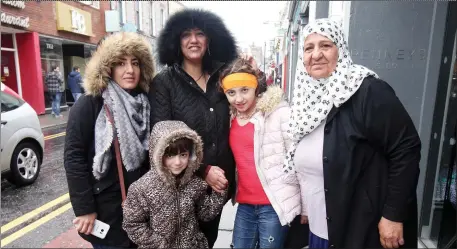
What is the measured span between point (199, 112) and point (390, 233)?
1.29 metres

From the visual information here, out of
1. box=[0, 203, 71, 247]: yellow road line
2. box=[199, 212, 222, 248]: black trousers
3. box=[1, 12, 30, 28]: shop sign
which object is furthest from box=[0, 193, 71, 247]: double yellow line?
box=[1, 12, 30, 28]: shop sign

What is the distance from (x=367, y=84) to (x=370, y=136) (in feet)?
0.82

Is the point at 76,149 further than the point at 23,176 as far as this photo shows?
No

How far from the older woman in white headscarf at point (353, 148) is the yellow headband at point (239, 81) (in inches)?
15.2

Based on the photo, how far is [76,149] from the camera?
6.13ft

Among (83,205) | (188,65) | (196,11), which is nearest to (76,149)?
(83,205)

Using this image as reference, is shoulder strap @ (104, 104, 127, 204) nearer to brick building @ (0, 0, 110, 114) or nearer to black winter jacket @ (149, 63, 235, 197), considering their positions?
black winter jacket @ (149, 63, 235, 197)

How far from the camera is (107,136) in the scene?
6.13ft

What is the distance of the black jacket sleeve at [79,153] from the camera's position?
6.12 feet

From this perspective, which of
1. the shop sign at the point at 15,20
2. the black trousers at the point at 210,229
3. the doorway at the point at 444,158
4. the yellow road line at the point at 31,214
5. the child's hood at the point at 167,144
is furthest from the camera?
the shop sign at the point at 15,20

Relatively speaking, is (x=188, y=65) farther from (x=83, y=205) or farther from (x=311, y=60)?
(x=83, y=205)

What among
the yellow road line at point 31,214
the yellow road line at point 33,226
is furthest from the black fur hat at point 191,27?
the yellow road line at point 31,214

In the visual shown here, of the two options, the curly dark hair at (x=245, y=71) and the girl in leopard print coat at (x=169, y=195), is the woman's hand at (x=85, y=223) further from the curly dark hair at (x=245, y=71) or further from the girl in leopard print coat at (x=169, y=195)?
the curly dark hair at (x=245, y=71)

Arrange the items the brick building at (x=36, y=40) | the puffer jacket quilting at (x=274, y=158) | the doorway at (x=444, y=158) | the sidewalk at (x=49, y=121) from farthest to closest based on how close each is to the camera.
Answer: the brick building at (x=36, y=40) < the sidewalk at (x=49, y=121) < the doorway at (x=444, y=158) < the puffer jacket quilting at (x=274, y=158)
